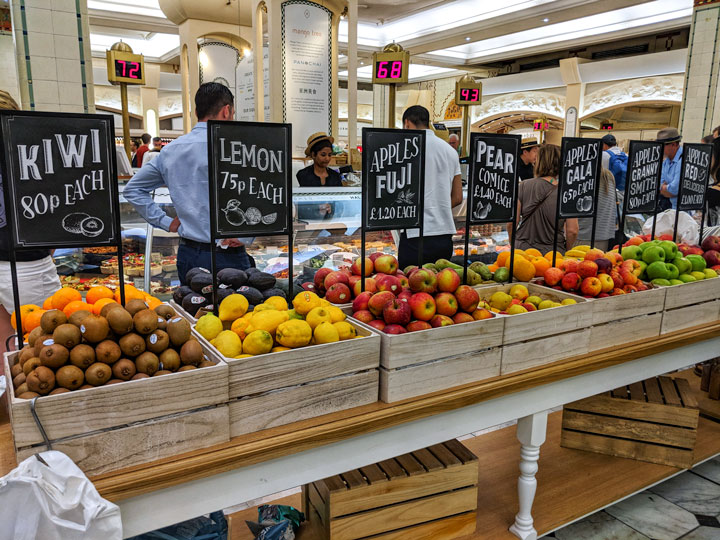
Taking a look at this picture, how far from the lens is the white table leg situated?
2074 mm

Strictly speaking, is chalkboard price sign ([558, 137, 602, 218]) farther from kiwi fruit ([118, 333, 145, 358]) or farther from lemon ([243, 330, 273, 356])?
kiwi fruit ([118, 333, 145, 358])

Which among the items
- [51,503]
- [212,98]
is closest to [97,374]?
[51,503]

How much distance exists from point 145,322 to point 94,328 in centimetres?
11

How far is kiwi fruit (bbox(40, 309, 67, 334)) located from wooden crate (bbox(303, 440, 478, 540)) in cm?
103

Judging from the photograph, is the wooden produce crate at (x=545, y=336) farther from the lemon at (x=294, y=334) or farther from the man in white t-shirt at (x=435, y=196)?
the man in white t-shirt at (x=435, y=196)

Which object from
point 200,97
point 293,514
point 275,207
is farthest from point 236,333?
point 200,97

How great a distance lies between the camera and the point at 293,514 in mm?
2119

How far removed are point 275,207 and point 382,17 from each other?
1088 centimetres

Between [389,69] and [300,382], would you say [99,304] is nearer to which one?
[300,382]

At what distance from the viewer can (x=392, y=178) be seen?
6.46ft

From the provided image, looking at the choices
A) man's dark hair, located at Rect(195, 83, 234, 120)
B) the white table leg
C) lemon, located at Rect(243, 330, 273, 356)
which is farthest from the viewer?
man's dark hair, located at Rect(195, 83, 234, 120)

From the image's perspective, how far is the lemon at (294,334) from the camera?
1.51 meters

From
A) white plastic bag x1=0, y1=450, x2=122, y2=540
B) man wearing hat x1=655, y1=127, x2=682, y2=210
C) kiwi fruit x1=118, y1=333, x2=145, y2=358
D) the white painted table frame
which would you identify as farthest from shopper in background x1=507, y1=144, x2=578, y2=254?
white plastic bag x1=0, y1=450, x2=122, y2=540

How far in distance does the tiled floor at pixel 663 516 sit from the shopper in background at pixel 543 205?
1842 mm
